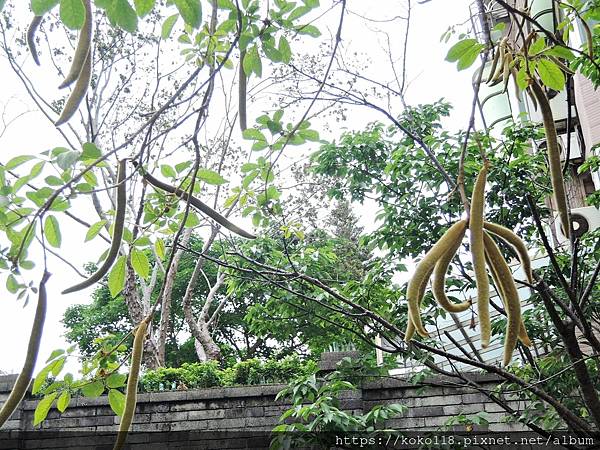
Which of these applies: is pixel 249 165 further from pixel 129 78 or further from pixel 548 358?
pixel 129 78

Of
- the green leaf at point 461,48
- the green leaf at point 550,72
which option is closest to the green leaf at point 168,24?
the green leaf at point 461,48

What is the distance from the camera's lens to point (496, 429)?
2.70 meters

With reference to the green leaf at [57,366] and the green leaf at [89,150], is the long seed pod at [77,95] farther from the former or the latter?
the green leaf at [57,366]

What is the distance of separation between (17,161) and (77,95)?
21cm

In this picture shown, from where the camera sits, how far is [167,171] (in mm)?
898

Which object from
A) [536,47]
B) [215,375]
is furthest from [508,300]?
[215,375]

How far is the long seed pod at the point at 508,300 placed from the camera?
0.40 metres

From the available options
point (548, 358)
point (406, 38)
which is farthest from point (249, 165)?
point (548, 358)

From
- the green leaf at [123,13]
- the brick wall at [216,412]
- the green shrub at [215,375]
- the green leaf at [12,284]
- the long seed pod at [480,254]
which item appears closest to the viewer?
the long seed pod at [480,254]

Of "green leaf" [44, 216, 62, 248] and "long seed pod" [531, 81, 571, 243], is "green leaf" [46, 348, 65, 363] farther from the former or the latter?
"long seed pod" [531, 81, 571, 243]

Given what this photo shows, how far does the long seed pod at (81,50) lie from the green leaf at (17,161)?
19 centimetres

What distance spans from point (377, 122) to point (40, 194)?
8.52ft

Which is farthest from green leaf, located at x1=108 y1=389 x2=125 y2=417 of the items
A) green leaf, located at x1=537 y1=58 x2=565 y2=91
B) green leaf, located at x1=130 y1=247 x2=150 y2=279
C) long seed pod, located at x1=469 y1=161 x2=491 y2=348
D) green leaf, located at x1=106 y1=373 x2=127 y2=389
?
green leaf, located at x1=537 y1=58 x2=565 y2=91

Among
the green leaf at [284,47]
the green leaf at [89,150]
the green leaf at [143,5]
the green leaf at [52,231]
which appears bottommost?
the green leaf at [52,231]
